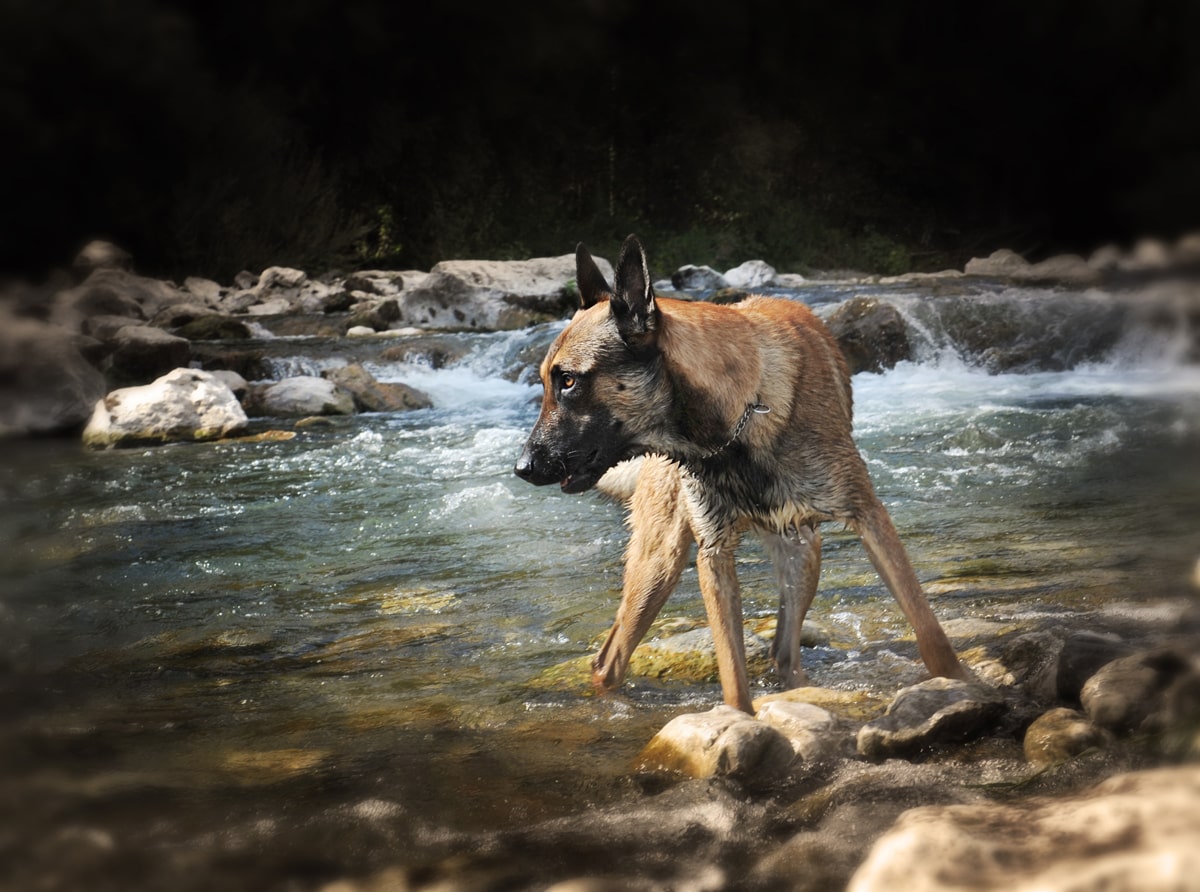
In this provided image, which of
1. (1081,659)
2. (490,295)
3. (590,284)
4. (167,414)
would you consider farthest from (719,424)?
(490,295)

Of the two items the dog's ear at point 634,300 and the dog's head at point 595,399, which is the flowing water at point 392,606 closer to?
the dog's head at point 595,399

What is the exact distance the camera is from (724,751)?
271 centimetres

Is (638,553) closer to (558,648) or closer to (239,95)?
(558,648)

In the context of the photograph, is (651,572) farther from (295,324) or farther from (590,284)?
(295,324)

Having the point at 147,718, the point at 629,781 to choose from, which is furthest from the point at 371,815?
the point at 147,718

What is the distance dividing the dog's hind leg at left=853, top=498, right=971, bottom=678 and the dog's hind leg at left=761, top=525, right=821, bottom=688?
0.42 m

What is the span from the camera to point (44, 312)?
2.22 metres

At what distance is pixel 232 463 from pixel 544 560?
445 cm

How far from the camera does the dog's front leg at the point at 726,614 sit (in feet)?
10.6

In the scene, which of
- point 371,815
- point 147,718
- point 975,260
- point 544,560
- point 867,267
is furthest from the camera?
point 867,267

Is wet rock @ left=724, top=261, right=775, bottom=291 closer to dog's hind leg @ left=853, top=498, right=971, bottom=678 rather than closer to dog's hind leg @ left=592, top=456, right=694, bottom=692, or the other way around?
dog's hind leg @ left=592, top=456, right=694, bottom=692

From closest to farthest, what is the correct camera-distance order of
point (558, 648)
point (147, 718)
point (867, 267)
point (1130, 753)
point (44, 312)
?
point (44, 312), point (1130, 753), point (147, 718), point (558, 648), point (867, 267)

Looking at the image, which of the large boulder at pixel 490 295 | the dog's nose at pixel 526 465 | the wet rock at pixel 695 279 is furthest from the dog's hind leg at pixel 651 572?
the large boulder at pixel 490 295

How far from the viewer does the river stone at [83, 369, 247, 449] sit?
973 cm
